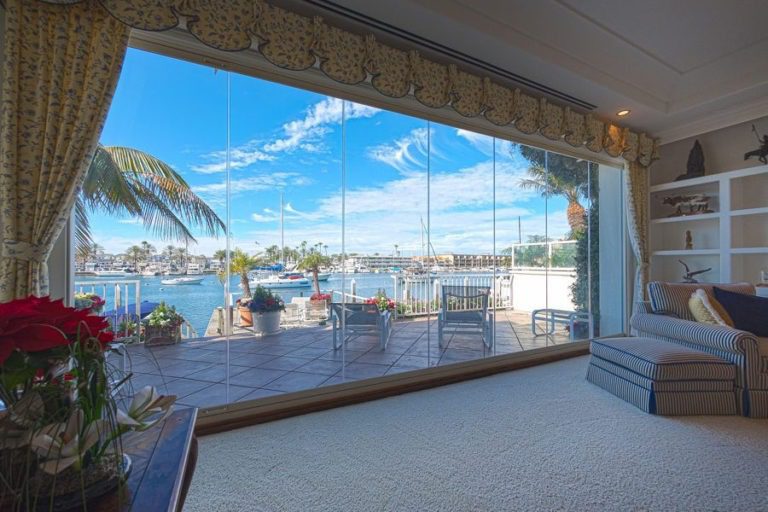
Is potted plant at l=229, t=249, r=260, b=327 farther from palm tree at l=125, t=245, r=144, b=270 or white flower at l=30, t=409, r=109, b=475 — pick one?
white flower at l=30, t=409, r=109, b=475

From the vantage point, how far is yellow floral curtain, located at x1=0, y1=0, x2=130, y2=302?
166 cm

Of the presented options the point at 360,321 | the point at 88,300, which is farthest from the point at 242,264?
the point at 360,321

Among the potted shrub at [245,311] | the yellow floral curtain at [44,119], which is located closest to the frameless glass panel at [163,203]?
the yellow floral curtain at [44,119]

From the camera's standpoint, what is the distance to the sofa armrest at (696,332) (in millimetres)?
2264

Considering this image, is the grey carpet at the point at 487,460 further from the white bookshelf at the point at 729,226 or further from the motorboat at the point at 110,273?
the white bookshelf at the point at 729,226

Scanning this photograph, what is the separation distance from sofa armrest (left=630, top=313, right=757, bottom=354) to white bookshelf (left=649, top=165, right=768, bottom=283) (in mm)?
1590

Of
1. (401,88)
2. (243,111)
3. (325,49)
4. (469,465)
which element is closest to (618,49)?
(401,88)

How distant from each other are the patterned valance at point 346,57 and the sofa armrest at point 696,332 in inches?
74.0

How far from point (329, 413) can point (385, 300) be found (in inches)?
74.4

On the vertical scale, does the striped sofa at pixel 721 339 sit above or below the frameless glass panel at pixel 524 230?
below

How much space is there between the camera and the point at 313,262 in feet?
11.0

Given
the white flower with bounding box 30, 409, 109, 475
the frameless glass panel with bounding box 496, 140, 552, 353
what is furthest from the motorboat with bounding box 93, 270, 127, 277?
the frameless glass panel with bounding box 496, 140, 552, 353

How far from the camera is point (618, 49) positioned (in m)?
2.92

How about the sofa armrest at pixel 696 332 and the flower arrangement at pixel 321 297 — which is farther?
the flower arrangement at pixel 321 297
